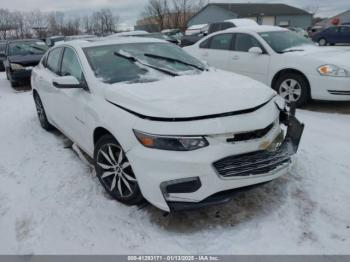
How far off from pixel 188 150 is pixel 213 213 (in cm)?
80

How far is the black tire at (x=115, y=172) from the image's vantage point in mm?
2822

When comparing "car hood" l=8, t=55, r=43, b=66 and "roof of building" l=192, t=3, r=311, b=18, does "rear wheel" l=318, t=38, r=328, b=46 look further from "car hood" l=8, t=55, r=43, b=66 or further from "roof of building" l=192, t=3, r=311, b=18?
"roof of building" l=192, t=3, r=311, b=18

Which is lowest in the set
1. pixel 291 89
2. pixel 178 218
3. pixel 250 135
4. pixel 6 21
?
pixel 178 218

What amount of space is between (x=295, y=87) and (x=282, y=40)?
1253 millimetres

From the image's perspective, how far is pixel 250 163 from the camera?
257 centimetres

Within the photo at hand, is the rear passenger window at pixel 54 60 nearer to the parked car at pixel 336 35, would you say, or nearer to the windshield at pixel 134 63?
the windshield at pixel 134 63

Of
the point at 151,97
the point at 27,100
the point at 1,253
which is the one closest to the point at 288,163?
the point at 151,97

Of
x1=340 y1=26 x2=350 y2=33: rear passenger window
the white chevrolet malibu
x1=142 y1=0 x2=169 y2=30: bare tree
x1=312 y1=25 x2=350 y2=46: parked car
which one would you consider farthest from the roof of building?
the white chevrolet malibu

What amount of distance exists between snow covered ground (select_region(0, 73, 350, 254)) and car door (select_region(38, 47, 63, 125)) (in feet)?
3.06

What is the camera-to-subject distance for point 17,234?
2.74m

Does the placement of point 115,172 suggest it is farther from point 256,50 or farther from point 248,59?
point 248,59

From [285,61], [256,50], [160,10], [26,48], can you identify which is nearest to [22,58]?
[26,48]

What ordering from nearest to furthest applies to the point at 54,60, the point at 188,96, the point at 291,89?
1. the point at 188,96
2. the point at 54,60
3. the point at 291,89

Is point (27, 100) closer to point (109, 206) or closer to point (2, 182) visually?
point (2, 182)
